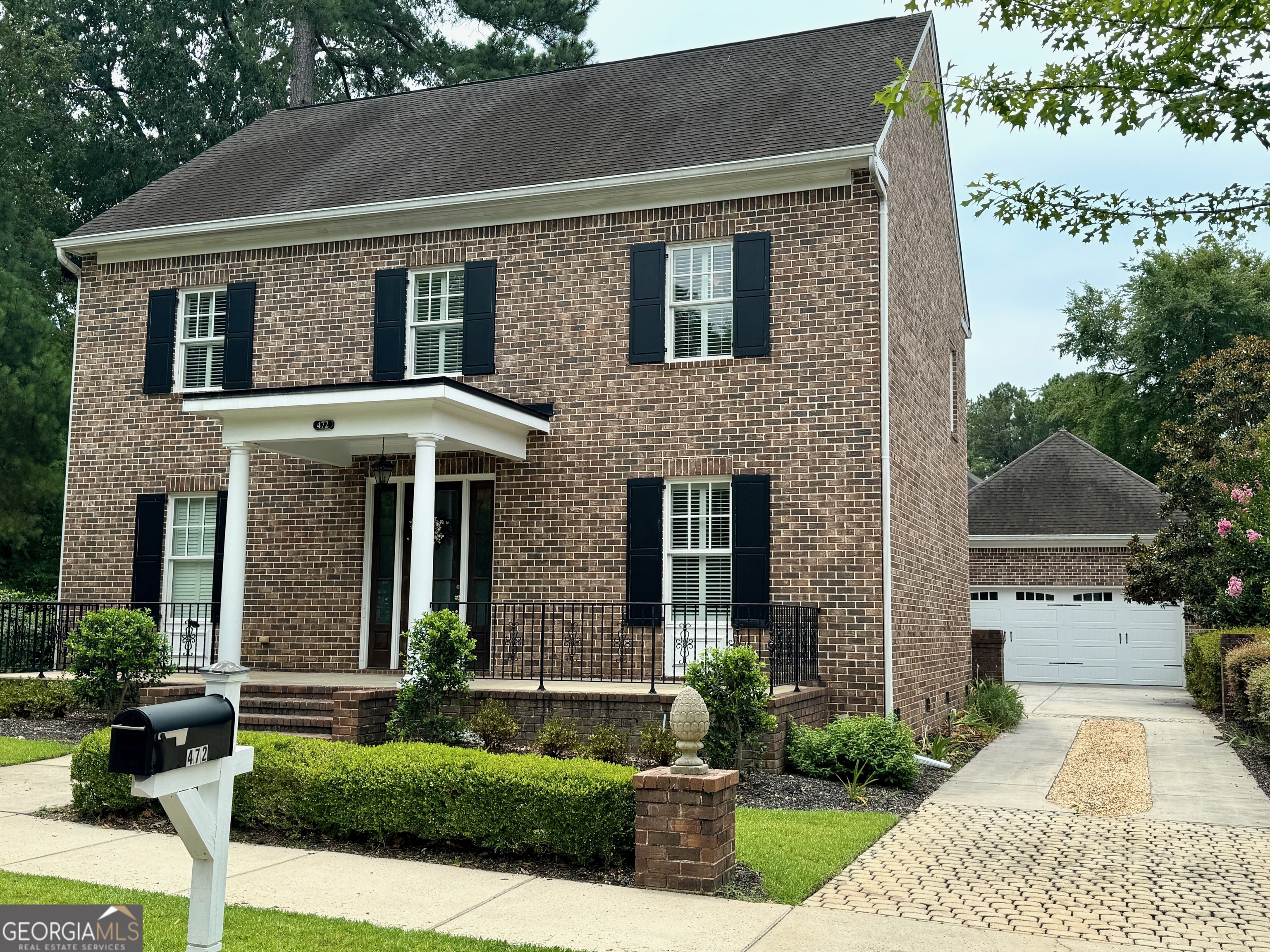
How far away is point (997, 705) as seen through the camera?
1670 cm

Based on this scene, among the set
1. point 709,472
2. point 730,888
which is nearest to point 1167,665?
point 709,472

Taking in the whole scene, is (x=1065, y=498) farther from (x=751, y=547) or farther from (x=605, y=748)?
(x=605, y=748)

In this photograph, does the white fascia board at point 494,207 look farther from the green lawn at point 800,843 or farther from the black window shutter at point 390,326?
the green lawn at point 800,843

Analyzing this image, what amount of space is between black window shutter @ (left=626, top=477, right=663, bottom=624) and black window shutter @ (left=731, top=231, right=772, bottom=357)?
1.88 metres

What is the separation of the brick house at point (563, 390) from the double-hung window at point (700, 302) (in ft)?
0.12

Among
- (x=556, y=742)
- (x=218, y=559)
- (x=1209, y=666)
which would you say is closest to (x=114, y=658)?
(x=218, y=559)

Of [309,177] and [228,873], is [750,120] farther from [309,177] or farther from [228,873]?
[228,873]

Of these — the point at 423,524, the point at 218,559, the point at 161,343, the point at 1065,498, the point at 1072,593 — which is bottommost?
the point at 1072,593

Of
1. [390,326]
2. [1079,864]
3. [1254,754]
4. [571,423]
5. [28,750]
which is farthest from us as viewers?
[390,326]

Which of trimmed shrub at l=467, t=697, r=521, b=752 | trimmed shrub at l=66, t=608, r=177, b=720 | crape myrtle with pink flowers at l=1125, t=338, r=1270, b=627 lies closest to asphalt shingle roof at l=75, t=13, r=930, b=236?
trimmed shrub at l=66, t=608, r=177, b=720

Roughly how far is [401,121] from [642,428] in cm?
801

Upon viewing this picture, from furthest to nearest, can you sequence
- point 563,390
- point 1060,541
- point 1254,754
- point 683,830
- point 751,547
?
point 1060,541 → point 563,390 → point 1254,754 → point 751,547 → point 683,830

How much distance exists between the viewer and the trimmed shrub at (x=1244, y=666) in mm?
14047

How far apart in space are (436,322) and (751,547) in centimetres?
505
